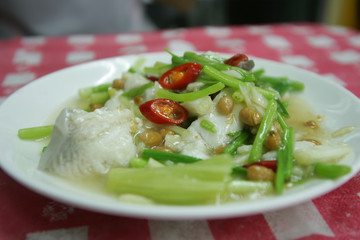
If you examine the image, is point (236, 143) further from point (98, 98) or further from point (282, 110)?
point (98, 98)

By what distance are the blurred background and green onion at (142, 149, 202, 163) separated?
10.1ft

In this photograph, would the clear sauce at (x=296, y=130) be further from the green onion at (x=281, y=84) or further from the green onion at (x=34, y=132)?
the green onion at (x=34, y=132)

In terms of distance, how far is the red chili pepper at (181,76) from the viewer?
219 centimetres

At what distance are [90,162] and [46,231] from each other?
Result: 35 centimetres

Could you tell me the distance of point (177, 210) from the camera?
1.24 meters

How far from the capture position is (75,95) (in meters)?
2.56

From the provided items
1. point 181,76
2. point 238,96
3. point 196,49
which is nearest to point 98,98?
point 181,76

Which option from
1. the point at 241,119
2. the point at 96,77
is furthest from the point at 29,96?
the point at 241,119

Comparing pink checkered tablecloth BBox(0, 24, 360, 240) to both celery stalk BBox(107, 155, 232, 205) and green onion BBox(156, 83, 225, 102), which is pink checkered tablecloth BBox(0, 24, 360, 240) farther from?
green onion BBox(156, 83, 225, 102)

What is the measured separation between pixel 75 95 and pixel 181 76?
0.87 meters

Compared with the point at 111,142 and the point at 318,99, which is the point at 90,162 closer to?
the point at 111,142

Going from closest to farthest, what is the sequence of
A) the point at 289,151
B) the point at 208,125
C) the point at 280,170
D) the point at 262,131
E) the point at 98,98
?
the point at 280,170 < the point at 289,151 < the point at 262,131 < the point at 208,125 < the point at 98,98

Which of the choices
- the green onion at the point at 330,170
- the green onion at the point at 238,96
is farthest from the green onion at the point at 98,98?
the green onion at the point at 330,170

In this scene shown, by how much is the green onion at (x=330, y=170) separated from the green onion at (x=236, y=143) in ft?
1.45
